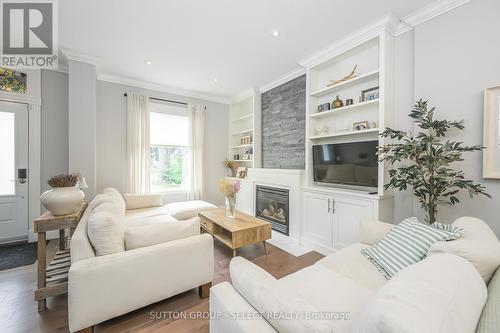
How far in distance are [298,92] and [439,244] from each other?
3119mm

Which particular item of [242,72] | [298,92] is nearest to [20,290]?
[242,72]

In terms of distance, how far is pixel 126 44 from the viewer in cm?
288

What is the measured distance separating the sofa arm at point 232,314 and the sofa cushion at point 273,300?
0.03 metres

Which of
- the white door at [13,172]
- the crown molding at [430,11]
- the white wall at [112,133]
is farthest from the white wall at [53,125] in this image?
the crown molding at [430,11]

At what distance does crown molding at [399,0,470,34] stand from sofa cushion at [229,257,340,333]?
2.98 meters

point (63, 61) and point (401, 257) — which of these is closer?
point (401, 257)

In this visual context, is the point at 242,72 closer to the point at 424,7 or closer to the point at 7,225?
the point at 424,7

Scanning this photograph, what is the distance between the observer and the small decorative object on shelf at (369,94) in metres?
2.64

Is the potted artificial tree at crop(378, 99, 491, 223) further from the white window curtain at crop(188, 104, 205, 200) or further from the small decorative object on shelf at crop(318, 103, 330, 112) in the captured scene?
the white window curtain at crop(188, 104, 205, 200)

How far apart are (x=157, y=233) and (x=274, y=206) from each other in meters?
2.37

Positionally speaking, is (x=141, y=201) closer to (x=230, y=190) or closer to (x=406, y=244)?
(x=230, y=190)

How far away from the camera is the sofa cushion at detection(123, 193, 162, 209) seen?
369 cm

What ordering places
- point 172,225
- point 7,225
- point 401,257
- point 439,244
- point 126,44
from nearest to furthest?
1. point 439,244
2. point 401,257
3. point 172,225
4. point 126,44
5. point 7,225

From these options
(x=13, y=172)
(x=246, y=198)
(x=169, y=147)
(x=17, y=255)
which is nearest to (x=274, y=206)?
(x=246, y=198)
